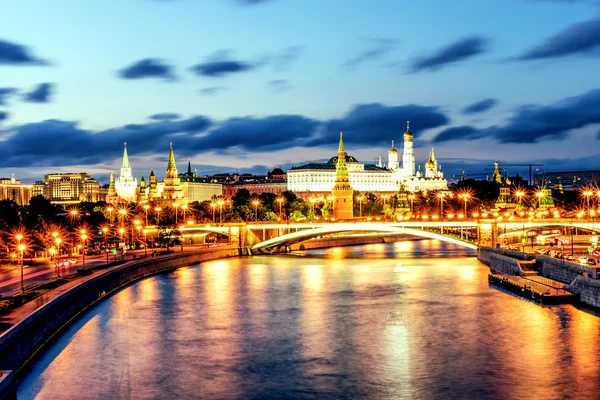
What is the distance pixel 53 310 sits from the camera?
32188 mm

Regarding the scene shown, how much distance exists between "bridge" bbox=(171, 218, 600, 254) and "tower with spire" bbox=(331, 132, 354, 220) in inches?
1636

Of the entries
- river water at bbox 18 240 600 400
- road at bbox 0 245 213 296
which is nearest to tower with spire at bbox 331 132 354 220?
road at bbox 0 245 213 296

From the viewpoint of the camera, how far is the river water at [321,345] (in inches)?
1050

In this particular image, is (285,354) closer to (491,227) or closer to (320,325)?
(320,325)

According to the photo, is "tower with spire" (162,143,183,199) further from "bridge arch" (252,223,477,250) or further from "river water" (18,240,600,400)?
"river water" (18,240,600,400)

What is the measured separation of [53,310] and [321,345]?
10.0m

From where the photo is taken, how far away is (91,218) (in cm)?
7631

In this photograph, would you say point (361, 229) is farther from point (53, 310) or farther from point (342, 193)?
point (342, 193)

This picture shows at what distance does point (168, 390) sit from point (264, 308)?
620 inches

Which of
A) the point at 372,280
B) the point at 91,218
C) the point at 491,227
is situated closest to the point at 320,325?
the point at 372,280

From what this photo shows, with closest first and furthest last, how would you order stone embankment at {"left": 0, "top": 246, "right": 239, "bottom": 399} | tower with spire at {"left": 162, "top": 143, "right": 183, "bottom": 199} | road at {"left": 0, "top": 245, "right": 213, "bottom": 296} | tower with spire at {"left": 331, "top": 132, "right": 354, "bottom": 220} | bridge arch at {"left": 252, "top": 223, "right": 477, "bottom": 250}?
stone embankment at {"left": 0, "top": 246, "right": 239, "bottom": 399} → road at {"left": 0, "top": 245, "right": 213, "bottom": 296} → bridge arch at {"left": 252, "top": 223, "right": 477, "bottom": 250} → tower with spire at {"left": 331, "top": 132, "right": 354, "bottom": 220} → tower with spire at {"left": 162, "top": 143, "right": 183, "bottom": 199}

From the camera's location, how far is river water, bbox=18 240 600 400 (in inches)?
1050

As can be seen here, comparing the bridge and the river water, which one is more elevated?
the bridge

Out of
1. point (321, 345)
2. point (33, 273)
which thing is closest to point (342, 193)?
point (33, 273)
